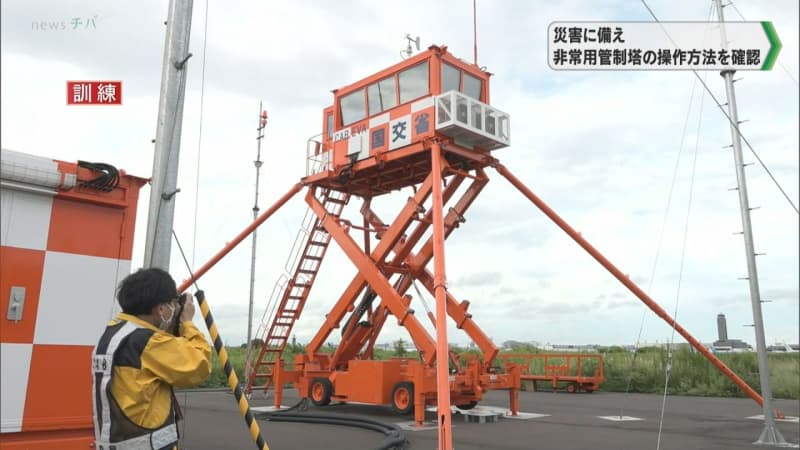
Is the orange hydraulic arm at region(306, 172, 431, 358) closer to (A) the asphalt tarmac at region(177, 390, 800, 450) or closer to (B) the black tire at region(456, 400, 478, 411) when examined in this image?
(A) the asphalt tarmac at region(177, 390, 800, 450)

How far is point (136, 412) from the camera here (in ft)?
10.4

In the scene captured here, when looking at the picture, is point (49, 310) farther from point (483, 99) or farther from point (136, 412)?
point (483, 99)

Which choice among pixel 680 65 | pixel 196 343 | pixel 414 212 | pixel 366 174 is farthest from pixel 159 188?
pixel 366 174

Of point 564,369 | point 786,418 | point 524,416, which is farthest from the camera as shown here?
point 564,369

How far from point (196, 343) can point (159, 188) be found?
165cm

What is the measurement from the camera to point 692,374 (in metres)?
21.8

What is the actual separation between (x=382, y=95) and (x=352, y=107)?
3.75ft

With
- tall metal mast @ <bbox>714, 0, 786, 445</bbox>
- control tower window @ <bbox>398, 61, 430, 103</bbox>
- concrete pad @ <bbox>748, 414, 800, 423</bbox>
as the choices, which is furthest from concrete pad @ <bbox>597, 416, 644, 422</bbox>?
control tower window @ <bbox>398, 61, 430, 103</bbox>

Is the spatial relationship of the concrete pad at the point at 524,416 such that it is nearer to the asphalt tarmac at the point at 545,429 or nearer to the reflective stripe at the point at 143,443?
the asphalt tarmac at the point at 545,429

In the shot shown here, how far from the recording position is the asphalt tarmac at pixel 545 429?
32.6 feet

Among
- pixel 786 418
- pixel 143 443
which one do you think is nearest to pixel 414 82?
pixel 786 418

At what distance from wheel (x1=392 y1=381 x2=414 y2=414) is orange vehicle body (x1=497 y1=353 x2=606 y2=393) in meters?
8.77

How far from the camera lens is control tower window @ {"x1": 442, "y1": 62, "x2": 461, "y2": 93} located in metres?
13.9

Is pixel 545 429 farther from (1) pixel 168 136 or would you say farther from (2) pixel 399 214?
(1) pixel 168 136
